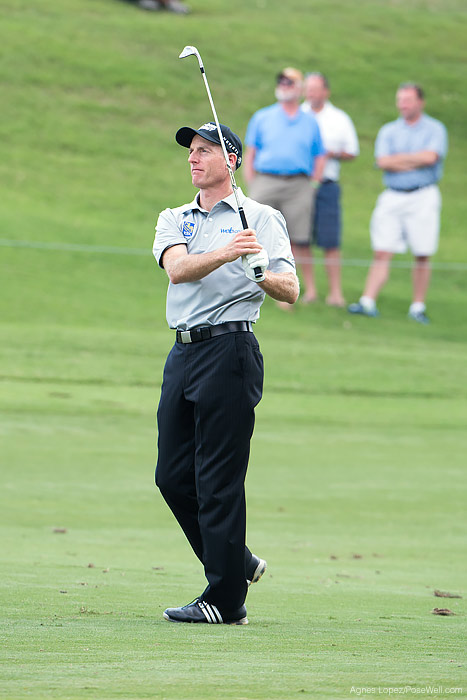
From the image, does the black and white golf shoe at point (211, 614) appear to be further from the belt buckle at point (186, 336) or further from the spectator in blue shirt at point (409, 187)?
the spectator in blue shirt at point (409, 187)

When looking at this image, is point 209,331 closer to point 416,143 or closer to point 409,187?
point 416,143

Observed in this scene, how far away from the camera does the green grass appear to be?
4609 millimetres

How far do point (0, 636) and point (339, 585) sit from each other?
2382 millimetres

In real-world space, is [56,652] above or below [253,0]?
below

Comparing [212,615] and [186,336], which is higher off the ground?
[186,336]

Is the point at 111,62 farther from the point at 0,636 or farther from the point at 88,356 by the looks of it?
the point at 0,636

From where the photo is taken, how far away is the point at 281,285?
532 cm

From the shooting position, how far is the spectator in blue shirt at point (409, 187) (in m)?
17.2

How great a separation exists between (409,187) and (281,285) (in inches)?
501

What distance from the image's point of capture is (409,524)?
330 inches

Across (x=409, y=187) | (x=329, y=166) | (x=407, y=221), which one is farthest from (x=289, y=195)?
(x=407, y=221)

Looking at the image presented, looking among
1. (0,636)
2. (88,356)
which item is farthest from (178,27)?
(0,636)

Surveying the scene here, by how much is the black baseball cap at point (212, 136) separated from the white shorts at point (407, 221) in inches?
486

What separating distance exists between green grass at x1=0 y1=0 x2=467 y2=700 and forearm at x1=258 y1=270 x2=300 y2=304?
1329mm
